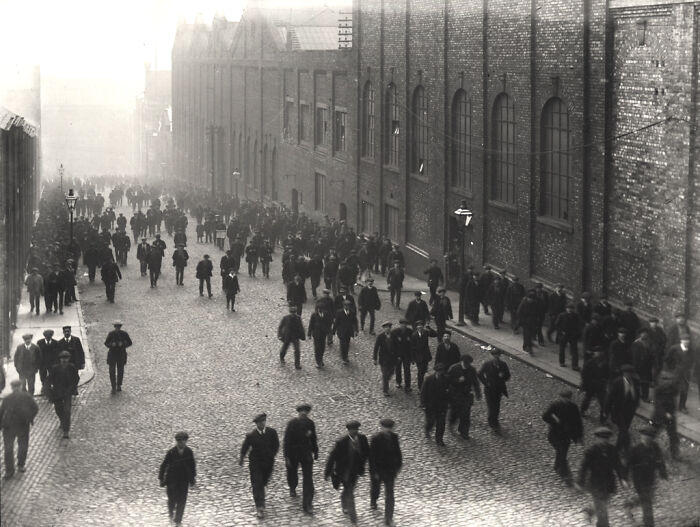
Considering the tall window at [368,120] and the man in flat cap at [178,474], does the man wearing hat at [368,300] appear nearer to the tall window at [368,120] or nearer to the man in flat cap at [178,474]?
the man in flat cap at [178,474]

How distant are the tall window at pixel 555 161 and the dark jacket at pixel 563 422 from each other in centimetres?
1133

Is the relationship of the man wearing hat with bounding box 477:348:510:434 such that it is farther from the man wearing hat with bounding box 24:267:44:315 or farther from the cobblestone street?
the man wearing hat with bounding box 24:267:44:315

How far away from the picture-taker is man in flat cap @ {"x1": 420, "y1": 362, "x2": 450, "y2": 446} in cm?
1498

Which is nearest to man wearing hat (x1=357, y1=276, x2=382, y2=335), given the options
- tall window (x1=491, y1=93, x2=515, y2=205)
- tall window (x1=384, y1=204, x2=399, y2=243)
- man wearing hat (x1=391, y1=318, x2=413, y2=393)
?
man wearing hat (x1=391, y1=318, x2=413, y2=393)

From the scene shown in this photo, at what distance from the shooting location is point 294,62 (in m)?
48.8

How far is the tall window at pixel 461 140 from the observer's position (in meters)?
29.9

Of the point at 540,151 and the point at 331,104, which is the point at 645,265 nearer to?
the point at 540,151

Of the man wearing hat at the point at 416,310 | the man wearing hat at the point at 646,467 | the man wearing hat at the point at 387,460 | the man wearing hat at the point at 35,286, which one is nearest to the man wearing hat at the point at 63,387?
the man wearing hat at the point at 387,460

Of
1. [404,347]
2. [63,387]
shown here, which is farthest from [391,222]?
[63,387]

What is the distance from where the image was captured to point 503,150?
27.7 m

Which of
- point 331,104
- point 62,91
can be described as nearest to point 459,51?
point 331,104

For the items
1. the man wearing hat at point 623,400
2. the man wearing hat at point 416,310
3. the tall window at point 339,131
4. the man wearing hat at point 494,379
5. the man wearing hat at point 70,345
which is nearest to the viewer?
the man wearing hat at point 623,400

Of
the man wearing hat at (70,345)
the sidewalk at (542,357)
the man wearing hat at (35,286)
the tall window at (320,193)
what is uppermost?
the tall window at (320,193)

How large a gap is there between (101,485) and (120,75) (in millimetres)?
129873
